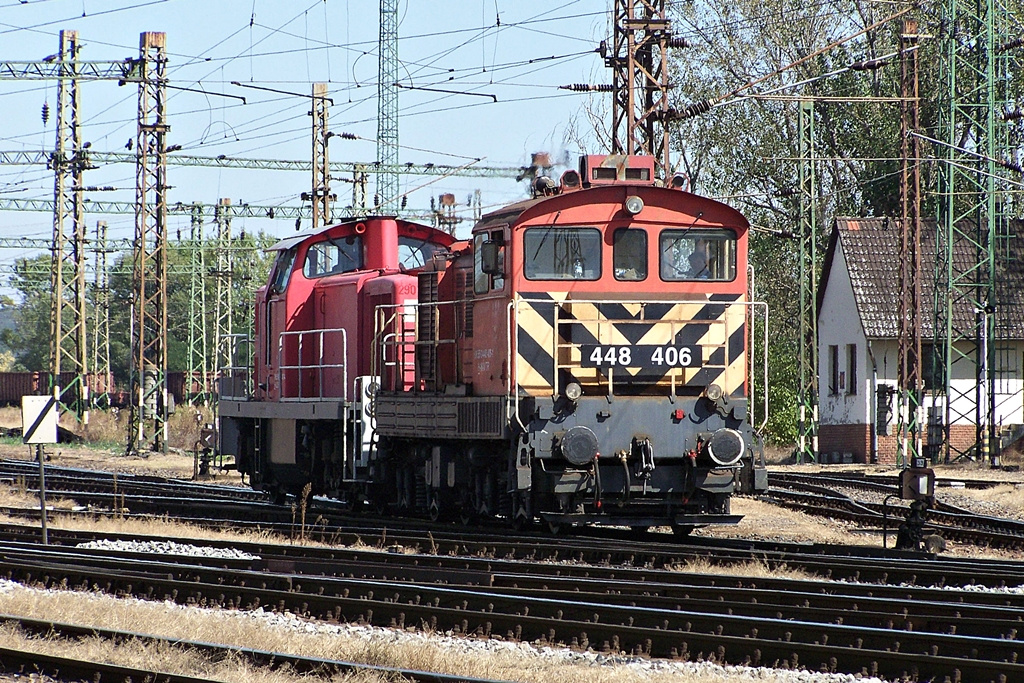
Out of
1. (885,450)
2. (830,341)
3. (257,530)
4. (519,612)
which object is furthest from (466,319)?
(830,341)

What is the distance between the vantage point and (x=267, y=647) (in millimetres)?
7918

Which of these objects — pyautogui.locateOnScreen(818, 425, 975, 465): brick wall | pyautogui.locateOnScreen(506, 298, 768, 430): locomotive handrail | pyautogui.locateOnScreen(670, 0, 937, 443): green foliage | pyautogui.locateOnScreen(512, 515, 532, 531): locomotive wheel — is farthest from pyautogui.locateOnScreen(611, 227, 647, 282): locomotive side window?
pyautogui.locateOnScreen(670, 0, 937, 443): green foliage

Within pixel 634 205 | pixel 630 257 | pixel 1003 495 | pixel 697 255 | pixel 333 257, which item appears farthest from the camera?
pixel 1003 495

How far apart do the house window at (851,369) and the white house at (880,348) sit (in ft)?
0.09

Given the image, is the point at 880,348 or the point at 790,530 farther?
the point at 880,348

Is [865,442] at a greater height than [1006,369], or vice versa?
[1006,369]

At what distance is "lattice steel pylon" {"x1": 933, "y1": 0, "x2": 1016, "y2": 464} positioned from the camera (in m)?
26.9

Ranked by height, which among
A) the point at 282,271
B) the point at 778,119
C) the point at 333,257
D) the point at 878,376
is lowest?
the point at 878,376

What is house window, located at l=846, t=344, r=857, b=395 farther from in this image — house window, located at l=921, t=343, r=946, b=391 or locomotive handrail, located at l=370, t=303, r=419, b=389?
locomotive handrail, located at l=370, t=303, r=419, b=389

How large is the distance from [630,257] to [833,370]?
25.1 m

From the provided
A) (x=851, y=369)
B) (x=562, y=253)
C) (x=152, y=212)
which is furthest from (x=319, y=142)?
(x=562, y=253)

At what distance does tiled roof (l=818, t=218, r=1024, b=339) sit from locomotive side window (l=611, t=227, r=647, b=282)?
21362mm

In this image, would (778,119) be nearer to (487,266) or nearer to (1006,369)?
(1006,369)

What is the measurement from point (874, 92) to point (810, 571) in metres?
35.3
